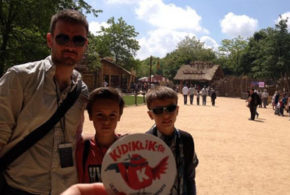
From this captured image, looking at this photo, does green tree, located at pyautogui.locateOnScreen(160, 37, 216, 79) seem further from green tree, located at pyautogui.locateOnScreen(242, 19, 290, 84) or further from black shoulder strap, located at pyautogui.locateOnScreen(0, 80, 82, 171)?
black shoulder strap, located at pyautogui.locateOnScreen(0, 80, 82, 171)

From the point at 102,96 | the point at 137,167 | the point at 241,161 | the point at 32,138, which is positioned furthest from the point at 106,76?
the point at 137,167

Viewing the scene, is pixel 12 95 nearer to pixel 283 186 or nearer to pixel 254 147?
pixel 283 186

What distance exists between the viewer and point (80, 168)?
1.87 metres

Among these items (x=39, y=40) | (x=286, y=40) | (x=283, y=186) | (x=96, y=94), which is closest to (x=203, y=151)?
(x=283, y=186)

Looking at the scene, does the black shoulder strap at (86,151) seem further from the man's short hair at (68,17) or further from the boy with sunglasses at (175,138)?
the man's short hair at (68,17)

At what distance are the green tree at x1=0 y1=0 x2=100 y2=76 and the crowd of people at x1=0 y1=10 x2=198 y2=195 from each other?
1351 centimetres

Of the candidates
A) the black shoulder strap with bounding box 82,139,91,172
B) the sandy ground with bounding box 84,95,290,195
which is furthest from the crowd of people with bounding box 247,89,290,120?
the black shoulder strap with bounding box 82,139,91,172

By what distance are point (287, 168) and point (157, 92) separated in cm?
567

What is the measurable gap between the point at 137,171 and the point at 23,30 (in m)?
15.0

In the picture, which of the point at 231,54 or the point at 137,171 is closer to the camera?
the point at 137,171

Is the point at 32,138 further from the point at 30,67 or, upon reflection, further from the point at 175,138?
the point at 175,138

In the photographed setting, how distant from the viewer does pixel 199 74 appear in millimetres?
57500

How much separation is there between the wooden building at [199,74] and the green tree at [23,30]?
43.7m

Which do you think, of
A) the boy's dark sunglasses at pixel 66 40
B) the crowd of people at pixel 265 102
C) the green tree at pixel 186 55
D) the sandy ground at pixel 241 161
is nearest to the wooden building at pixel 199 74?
the green tree at pixel 186 55
